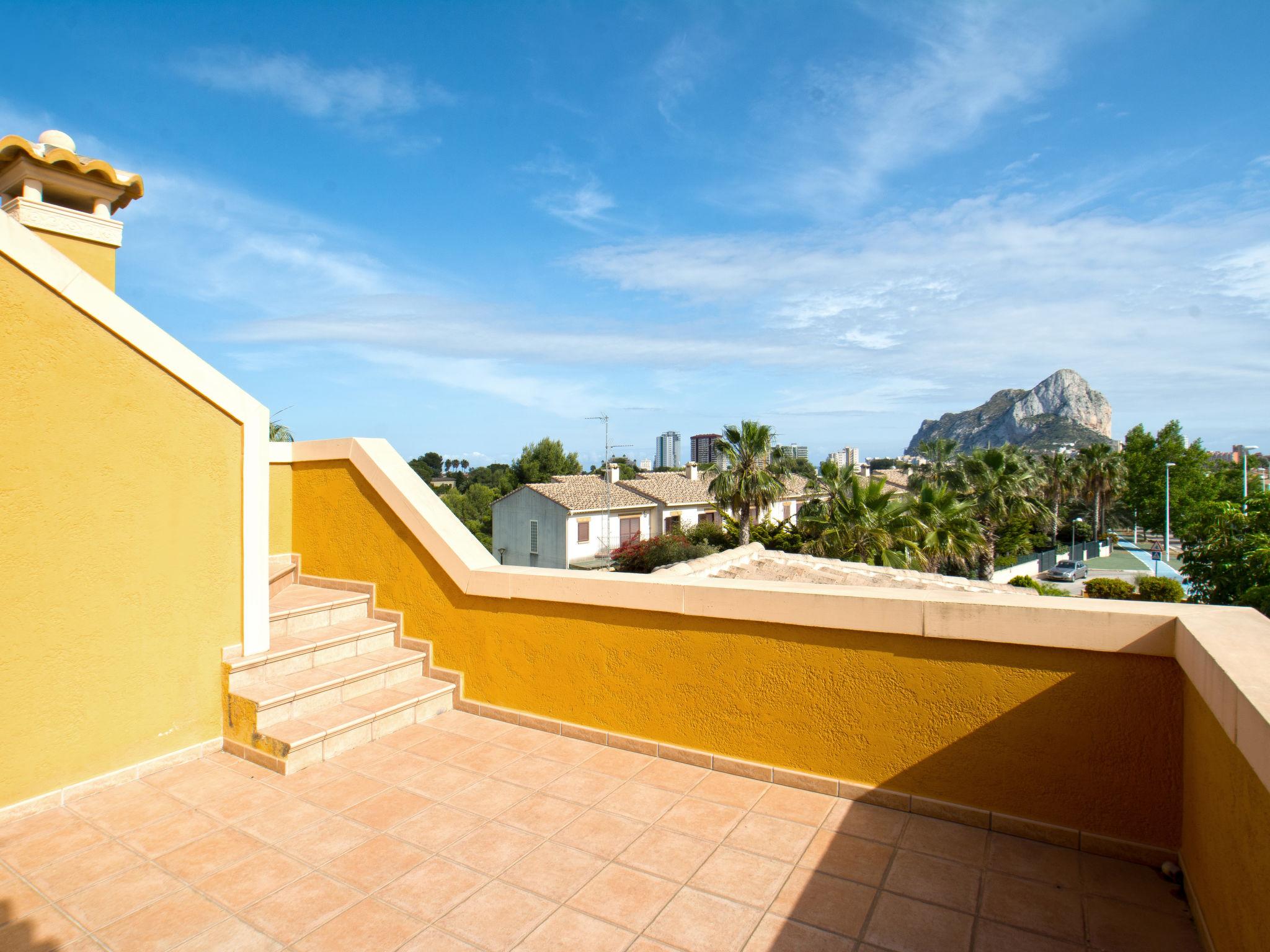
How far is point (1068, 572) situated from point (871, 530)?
30.2 meters

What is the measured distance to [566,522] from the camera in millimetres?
35375

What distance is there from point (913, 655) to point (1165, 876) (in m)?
1.31

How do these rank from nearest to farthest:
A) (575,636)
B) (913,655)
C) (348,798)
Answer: (913,655)
(348,798)
(575,636)

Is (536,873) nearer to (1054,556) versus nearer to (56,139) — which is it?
(56,139)

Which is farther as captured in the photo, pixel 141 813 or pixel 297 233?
pixel 297 233

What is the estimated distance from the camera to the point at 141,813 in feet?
11.1

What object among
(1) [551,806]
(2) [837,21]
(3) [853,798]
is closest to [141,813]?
(1) [551,806]

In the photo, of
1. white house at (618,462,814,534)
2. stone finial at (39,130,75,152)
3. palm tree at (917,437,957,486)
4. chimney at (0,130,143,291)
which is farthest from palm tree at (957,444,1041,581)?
stone finial at (39,130,75,152)

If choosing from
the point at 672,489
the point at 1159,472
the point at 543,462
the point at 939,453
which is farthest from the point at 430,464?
the point at 1159,472

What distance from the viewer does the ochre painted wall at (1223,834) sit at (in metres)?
1.75

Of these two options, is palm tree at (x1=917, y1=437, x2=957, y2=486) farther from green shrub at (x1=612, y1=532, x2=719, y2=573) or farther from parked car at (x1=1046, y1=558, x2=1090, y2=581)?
green shrub at (x1=612, y1=532, x2=719, y2=573)

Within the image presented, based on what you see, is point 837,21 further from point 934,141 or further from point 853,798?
point 853,798

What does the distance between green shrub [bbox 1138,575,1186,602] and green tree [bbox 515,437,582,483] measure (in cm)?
3929

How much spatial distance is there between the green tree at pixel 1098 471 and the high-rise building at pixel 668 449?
343ft
